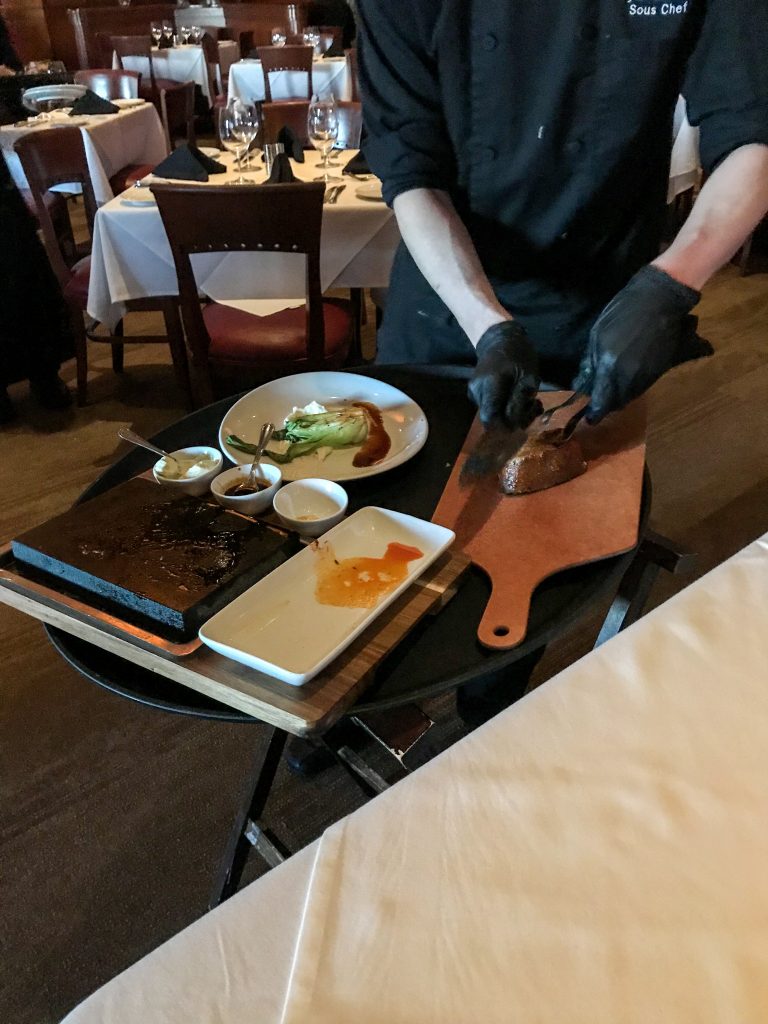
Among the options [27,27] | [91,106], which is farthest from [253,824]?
[27,27]

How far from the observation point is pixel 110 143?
338 cm

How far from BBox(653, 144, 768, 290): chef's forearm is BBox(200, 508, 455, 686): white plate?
0.61 m

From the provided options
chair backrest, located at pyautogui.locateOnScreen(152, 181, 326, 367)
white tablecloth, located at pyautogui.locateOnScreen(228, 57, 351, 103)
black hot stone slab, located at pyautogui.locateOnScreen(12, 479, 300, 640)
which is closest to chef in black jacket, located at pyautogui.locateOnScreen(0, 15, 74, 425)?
chair backrest, located at pyautogui.locateOnScreen(152, 181, 326, 367)

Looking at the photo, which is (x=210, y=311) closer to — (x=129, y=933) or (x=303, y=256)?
(x=303, y=256)

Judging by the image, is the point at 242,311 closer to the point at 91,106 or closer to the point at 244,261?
the point at 244,261

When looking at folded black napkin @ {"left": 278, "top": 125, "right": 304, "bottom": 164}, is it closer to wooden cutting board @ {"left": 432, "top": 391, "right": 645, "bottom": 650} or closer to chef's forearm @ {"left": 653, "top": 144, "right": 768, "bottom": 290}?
chef's forearm @ {"left": 653, "top": 144, "right": 768, "bottom": 290}

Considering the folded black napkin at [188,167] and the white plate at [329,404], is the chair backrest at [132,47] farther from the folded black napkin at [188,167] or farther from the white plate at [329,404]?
the white plate at [329,404]

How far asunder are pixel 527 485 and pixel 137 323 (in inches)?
118

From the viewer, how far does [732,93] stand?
3.54ft

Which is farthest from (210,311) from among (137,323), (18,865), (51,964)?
(51,964)

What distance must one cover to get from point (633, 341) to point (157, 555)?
0.66 meters

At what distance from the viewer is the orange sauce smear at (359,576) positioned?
76 centimetres

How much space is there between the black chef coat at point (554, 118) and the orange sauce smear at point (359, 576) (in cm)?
63

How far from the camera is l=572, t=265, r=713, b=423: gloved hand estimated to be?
0.99 metres
